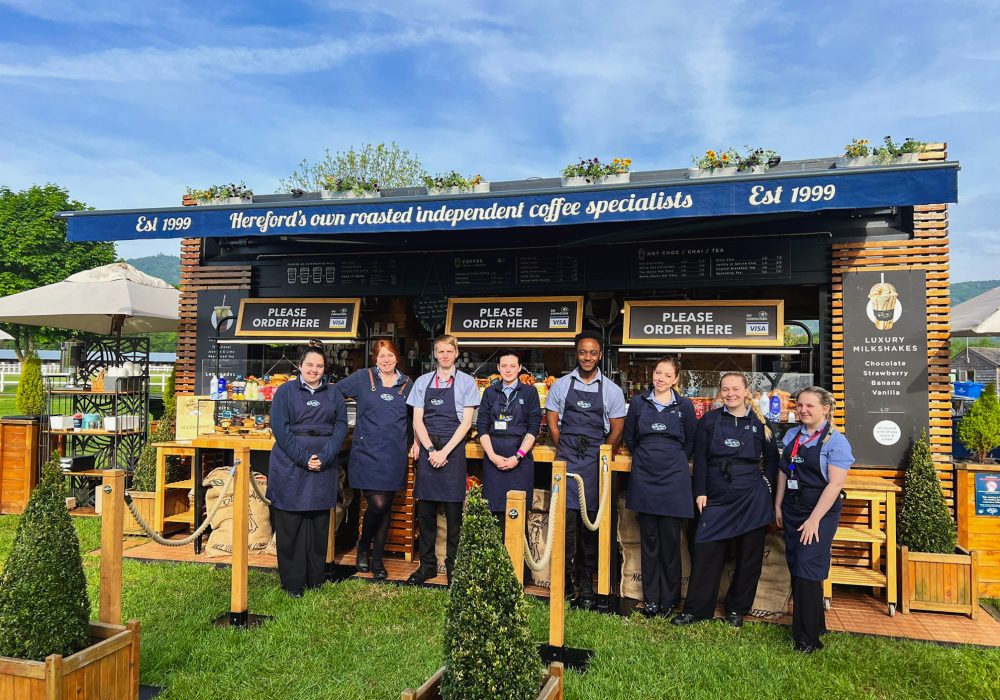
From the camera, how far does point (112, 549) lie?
335 centimetres

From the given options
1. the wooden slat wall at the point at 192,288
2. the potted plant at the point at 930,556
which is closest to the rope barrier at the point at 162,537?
the wooden slat wall at the point at 192,288

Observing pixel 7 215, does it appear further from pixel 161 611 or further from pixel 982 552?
pixel 982 552

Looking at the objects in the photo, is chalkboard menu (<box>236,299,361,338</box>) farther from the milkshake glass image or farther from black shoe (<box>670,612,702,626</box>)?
the milkshake glass image

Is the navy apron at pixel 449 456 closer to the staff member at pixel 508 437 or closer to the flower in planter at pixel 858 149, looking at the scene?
the staff member at pixel 508 437

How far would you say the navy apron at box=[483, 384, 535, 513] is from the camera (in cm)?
492

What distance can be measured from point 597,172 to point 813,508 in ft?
11.1

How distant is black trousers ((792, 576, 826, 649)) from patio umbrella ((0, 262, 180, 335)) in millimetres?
7401

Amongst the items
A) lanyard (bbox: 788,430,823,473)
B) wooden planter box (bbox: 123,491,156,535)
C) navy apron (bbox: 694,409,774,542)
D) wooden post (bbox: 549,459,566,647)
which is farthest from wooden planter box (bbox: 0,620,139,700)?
lanyard (bbox: 788,430,823,473)

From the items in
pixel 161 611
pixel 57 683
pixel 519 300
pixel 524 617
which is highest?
pixel 519 300

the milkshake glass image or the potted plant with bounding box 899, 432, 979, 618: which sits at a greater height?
the milkshake glass image

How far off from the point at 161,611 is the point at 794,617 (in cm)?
410

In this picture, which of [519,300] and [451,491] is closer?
[451,491]

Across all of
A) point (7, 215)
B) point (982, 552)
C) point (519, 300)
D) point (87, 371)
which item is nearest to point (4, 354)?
point (7, 215)

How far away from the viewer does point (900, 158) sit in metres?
5.61
